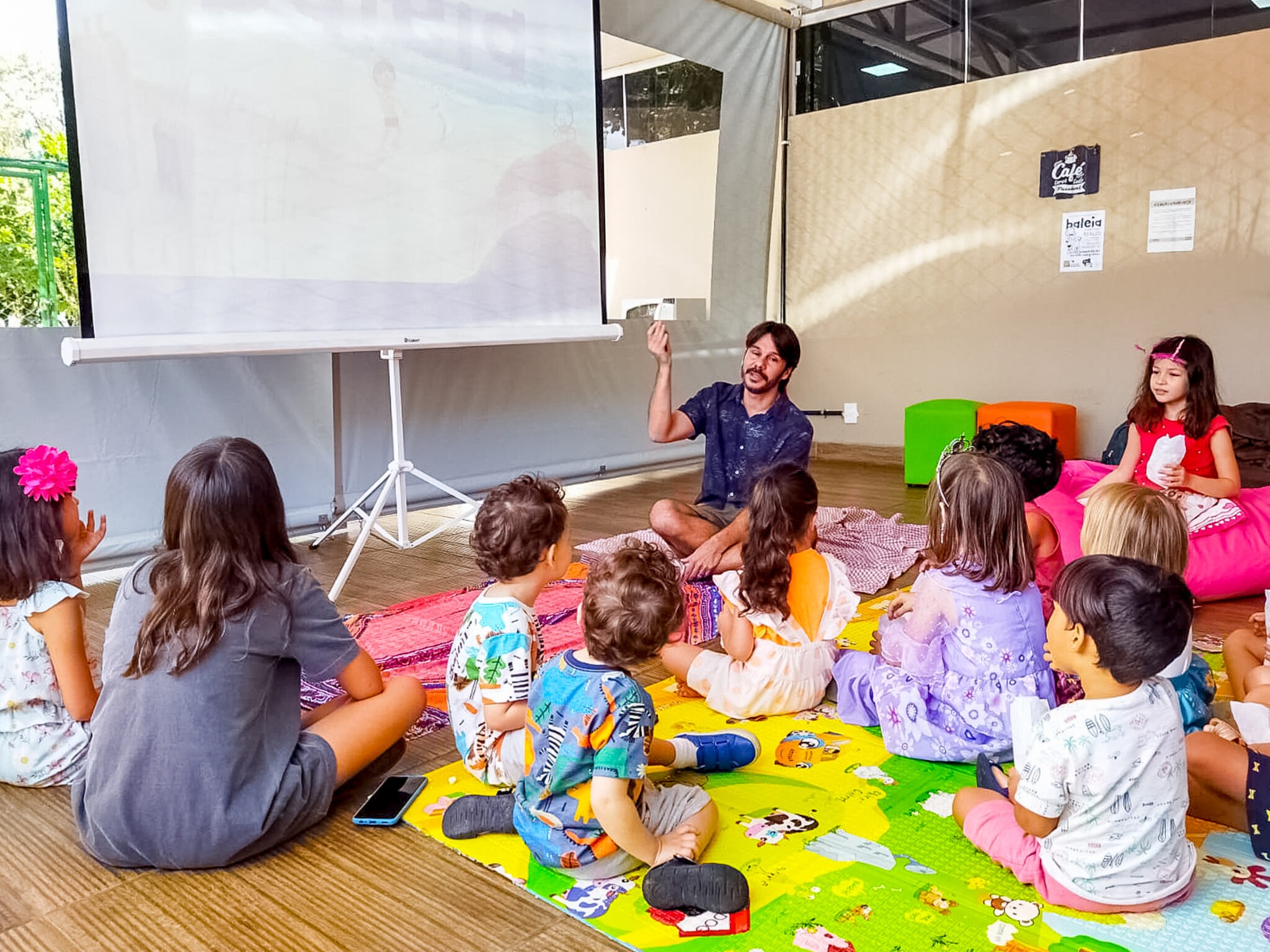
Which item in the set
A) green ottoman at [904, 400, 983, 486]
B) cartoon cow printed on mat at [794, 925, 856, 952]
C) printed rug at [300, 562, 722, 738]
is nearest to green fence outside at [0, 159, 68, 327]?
printed rug at [300, 562, 722, 738]

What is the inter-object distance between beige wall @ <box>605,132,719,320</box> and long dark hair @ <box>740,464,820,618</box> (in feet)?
12.7

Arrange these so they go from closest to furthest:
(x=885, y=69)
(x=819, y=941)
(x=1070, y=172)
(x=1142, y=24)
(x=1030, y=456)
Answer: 1. (x=819, y=941)
2. (x=1030, y=456)
3. (x=1142, y=24)
4. (x=1070, y=172)
5. (x=885, y=69)

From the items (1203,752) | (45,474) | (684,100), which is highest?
(684,100)

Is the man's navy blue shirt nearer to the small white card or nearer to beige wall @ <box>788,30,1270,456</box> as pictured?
the small white card

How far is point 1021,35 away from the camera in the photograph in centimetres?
561

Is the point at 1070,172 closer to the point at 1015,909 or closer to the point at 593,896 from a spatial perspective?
the point at 1015,909

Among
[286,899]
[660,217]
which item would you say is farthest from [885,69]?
[286,899]

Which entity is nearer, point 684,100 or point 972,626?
point 972,626

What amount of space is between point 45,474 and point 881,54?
5.67 m

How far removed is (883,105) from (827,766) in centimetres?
513

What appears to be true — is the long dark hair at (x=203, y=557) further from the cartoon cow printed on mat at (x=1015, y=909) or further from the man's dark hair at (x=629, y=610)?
the cartoon cow printed on mat at (x=1015, y=909)

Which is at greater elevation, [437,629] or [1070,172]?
[1070,172]

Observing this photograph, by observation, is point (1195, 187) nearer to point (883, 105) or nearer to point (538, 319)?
point (883, 105)

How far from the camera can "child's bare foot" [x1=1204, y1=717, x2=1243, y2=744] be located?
1991 millimetres
